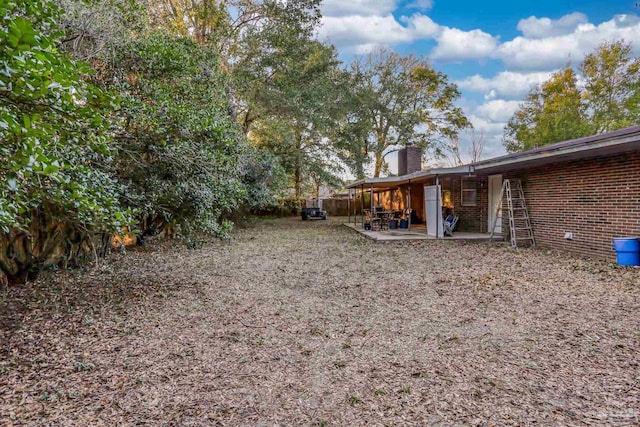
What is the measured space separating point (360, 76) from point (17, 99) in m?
22.4

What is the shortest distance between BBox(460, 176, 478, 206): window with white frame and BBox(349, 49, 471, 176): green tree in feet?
32.5

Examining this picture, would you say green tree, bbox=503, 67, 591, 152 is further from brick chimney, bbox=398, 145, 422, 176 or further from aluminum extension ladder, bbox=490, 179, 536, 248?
aluminum extension ladder, bbox=490, 179, 536, 248

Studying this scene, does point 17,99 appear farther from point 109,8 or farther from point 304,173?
point 304,173

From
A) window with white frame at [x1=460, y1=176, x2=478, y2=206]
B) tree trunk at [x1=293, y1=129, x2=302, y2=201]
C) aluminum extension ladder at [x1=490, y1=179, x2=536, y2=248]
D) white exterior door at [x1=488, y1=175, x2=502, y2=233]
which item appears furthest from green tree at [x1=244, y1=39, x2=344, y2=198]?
aluminum extension ladder at [x1=490, y1=179, x2=536, y2=248]

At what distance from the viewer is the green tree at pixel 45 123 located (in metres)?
1.71

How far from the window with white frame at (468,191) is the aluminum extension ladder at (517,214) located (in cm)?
222

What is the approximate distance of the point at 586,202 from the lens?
7.79 m

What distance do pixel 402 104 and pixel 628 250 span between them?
19.2 metres

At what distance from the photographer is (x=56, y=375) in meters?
2.83

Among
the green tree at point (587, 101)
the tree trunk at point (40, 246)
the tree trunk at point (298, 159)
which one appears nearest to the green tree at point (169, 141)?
the tree trunk at point (40, 246)

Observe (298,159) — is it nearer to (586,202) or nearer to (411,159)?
(411,159)

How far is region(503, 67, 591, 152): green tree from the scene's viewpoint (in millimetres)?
20297

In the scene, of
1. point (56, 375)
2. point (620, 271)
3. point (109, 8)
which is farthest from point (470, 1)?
point (56, 375)

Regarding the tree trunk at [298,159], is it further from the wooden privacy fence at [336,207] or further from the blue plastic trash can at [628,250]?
the blue plastic trash can at [628,250]
